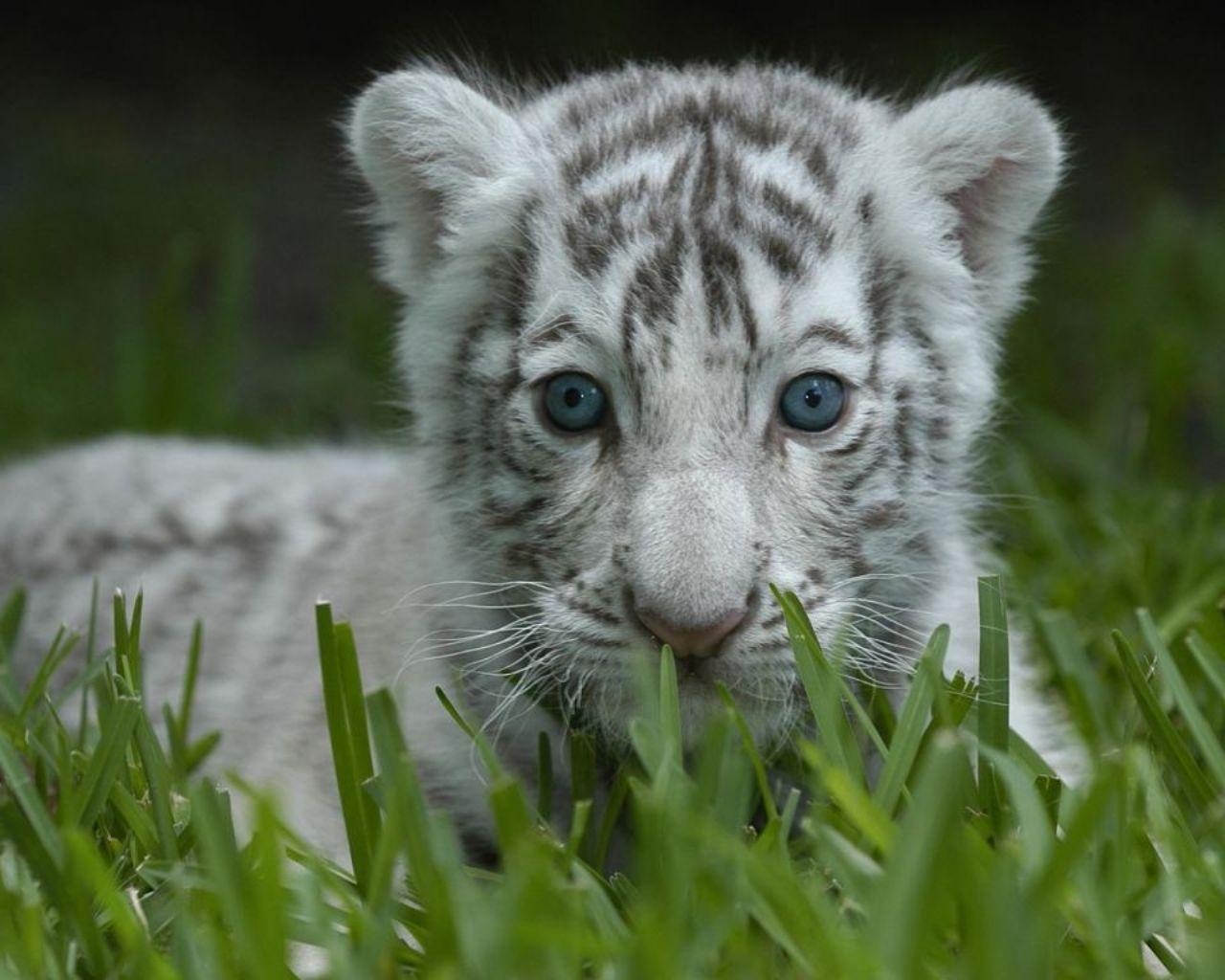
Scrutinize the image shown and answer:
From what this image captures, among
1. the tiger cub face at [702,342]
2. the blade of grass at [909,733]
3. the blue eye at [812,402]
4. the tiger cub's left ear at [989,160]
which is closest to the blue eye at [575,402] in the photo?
the tiger cub face at [702,342]

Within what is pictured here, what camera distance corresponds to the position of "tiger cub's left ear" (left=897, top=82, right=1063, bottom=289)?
140 inches

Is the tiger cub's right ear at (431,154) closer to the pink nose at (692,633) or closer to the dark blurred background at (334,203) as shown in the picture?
the pink nose at (692,633)

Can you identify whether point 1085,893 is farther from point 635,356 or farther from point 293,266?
point 293,266

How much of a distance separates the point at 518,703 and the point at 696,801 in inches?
38.2

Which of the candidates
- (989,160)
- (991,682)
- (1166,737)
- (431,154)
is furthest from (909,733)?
(431,154)

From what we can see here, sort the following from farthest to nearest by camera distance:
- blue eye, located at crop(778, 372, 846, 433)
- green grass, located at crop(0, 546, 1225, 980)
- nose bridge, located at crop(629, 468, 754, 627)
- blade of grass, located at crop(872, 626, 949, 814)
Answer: blue eye, located at crop(778, 372, 846, 433) < nose bridge, located at crop(629, 468, 754, 627) < blade of grass, located at crop(872, 626, 949, 814) < green grass, located at crop(0, 546, 1225, 980)

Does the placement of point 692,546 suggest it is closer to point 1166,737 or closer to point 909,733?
point 909,733

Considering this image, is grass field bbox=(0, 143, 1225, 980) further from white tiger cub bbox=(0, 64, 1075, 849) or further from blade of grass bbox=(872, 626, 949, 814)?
white tiger cub bbox=(0, 64, 1075, 849)

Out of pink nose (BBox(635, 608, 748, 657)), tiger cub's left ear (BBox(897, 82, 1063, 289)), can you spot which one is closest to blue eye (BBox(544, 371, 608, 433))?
pink nose (BBox(635, 608, 748, 657))

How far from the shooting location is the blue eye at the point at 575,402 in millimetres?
3227

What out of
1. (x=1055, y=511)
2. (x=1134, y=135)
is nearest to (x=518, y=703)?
(x=1055, y=511)

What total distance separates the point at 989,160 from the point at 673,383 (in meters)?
0.98

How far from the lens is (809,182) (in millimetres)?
3412

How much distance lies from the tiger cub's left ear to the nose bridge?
0.98m
